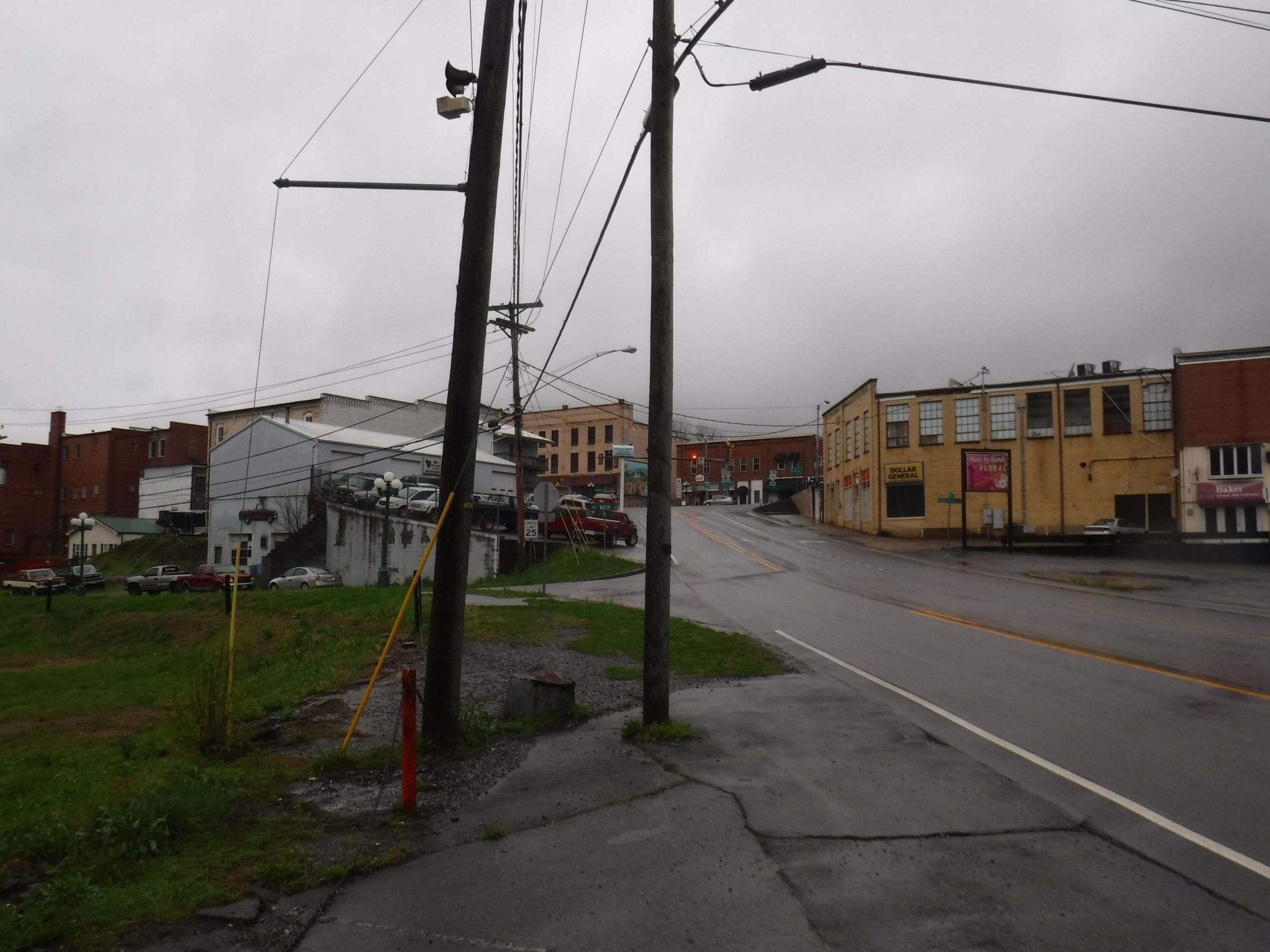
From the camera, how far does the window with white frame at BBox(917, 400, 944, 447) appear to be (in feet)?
171

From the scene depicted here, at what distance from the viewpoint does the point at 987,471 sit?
4491 cm

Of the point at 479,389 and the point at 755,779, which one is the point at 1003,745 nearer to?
the point at 755,779

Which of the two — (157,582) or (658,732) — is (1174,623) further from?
(157,582)

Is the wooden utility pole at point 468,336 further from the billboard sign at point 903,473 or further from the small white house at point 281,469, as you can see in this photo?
the billboard sign at point 903,473

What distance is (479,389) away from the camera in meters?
8.65

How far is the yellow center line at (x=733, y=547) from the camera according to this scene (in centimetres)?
3419

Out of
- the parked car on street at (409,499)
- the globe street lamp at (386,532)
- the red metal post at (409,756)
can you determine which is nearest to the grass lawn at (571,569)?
the globe street lamp at (386,532)

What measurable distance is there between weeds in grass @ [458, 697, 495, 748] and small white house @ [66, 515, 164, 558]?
64839 mm

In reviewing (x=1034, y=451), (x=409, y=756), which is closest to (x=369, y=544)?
(x=1034, y=451)

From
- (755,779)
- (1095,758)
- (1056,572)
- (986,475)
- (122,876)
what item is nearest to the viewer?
(122,876)

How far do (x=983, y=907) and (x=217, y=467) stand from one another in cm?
6364

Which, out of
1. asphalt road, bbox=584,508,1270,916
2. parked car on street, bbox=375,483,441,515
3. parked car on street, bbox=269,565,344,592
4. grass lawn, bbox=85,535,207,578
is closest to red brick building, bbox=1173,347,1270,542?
asphalt road, bbox=584,508,1270,916

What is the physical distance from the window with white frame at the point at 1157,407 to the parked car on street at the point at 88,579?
55589 millimetres

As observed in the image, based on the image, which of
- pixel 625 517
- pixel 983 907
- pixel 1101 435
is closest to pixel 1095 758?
pixel 983 907
